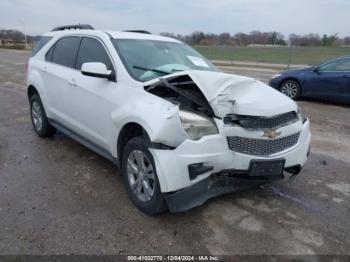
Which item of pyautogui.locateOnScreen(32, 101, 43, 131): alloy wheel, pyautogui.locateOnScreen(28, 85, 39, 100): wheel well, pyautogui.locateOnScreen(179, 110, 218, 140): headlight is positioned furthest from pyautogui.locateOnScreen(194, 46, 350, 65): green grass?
pyautogui.locateOnScreen(179, 110, 218, 140): headlight

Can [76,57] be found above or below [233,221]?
above

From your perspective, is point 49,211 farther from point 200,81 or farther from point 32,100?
point 32,100

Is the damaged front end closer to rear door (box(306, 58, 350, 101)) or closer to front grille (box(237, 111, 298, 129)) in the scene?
front grille (box(237, 111, 298, 129))

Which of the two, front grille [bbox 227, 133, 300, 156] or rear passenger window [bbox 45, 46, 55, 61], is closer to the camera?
front grille [bbox 227, 133, 300, 156]

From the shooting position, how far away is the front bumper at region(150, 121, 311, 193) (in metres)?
3.00

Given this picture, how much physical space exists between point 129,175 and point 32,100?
130 inches

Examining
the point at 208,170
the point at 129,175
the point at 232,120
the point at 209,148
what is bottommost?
the point at 129,175

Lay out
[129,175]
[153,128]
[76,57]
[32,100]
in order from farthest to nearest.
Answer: [32,100] < [76,57] < [129,175] < [153,128]

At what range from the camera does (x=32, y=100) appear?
6070mm

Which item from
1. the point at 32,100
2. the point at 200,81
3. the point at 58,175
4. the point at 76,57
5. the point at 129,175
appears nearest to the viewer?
the point at 200,81

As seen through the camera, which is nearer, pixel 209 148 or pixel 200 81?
pixel 209 148

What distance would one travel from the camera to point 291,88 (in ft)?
33.6

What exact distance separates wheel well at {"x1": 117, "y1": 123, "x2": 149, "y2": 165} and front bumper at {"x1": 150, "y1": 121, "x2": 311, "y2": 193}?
388 millimetres

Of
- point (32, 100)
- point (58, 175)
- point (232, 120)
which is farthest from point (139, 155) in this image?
point (32, 100)
